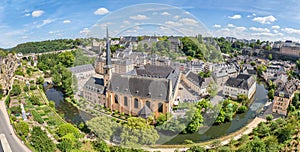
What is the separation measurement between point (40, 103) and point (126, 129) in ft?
36.0

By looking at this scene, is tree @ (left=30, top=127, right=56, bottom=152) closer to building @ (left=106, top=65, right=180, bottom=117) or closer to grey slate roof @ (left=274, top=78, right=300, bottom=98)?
building @ (left=106, top=65, right=180, bottom=117)

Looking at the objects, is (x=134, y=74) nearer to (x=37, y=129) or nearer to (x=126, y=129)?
(x=126, y=129)

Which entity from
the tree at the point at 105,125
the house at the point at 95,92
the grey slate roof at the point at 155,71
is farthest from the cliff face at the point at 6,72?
the grey slate roof at the point at 155,71

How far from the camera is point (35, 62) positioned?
25.3 metres

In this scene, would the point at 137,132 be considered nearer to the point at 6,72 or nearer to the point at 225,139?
the point at 225,139

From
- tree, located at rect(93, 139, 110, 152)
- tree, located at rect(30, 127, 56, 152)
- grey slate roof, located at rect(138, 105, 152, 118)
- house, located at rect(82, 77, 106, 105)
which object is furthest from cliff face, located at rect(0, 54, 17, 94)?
grey slate roof, located at rect(138, 105, 152, 118)

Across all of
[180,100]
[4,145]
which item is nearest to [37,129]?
[4,145]

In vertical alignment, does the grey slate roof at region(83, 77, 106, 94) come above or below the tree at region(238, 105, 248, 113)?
above

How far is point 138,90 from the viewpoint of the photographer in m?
3.22

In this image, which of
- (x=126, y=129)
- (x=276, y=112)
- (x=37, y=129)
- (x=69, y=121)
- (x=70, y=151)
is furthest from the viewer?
(x=276, y=112)

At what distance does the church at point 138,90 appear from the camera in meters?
3.26

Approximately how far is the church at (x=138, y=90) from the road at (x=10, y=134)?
5.61 meters

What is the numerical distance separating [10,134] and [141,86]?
327 inches

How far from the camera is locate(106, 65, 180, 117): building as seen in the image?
3.25m
